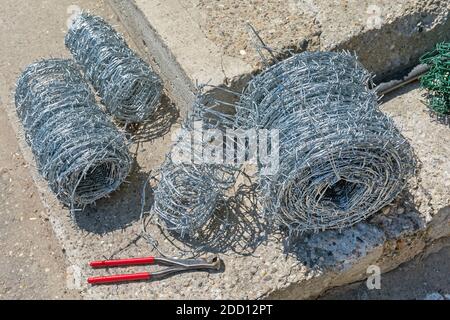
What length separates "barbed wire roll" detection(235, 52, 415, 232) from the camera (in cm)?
339

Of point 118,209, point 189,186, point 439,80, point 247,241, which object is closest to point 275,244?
point 247,241

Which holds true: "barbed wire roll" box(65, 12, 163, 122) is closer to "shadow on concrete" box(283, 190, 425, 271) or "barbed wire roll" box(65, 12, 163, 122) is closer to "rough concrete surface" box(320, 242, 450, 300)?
"shadow on concrete" box(283, 190, 425, 271)

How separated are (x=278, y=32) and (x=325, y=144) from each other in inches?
61.0

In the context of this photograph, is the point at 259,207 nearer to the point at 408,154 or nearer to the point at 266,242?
the point at 266,242

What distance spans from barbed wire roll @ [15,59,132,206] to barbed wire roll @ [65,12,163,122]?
25 cm

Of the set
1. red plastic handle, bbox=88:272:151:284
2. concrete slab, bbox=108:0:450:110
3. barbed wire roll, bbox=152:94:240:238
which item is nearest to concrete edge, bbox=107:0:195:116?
concrete slab, bbox=108:0:450:110

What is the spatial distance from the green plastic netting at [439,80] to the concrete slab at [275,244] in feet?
0.46

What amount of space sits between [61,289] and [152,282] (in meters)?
0.77

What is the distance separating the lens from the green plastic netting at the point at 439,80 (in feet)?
13.9

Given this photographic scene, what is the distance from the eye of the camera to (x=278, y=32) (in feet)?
15.2

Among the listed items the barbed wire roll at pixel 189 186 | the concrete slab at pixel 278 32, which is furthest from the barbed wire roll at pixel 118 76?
the barbed wire roll at pixel 189 186

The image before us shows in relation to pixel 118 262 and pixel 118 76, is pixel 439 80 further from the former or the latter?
pixel 118 262

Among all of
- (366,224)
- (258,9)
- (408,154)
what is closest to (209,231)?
(366,224)

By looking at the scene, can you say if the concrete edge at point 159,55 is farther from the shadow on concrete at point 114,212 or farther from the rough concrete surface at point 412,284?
A: the rough concrete surface at point 412,284
